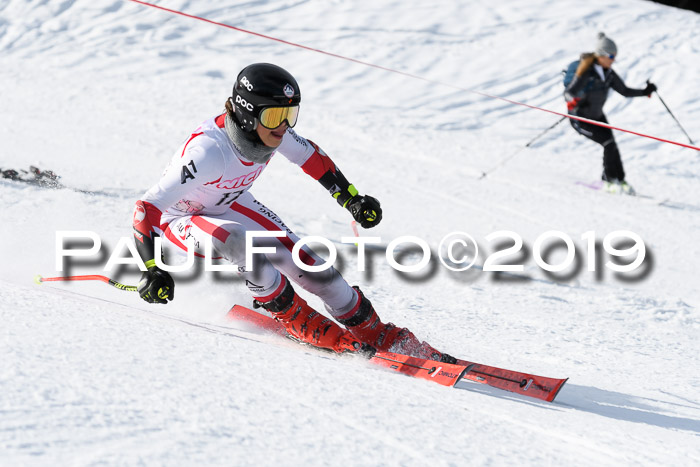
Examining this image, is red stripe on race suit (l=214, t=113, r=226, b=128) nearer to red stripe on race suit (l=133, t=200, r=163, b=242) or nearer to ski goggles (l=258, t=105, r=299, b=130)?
ski goggles (l=258, t=105, r=299, b=130)

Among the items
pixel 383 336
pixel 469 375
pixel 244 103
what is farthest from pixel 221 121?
pixel 469 375

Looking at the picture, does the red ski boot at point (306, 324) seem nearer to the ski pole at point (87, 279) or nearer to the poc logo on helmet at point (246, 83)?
the ski pole at point (87, 279)

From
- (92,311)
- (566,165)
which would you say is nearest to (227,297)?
(92,311)

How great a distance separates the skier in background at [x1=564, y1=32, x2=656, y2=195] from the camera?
8.27 m

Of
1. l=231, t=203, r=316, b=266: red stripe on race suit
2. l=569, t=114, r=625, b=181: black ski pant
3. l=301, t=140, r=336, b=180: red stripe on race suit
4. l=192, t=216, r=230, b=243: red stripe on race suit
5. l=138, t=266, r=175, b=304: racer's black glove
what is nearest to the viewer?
l=138, t=266, r=175, b=304: racer's black glove

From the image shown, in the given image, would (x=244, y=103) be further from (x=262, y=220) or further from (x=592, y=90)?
(x=592, y=90)

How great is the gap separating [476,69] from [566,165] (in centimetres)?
364

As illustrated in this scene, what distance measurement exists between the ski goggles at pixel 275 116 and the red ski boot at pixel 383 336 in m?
0.95

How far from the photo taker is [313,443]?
2.23m

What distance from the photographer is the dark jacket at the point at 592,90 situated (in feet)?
27.2

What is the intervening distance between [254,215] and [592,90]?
5538 millimetres

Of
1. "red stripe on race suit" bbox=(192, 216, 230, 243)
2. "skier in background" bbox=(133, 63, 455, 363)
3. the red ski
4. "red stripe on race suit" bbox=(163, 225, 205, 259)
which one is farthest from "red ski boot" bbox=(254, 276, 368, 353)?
"red stripe on race suit" bbox=(163, 225, 205, 259)

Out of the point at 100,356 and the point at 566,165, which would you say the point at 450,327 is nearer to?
the point at 100,356

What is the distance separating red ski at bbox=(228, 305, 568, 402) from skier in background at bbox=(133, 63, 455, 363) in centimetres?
21
